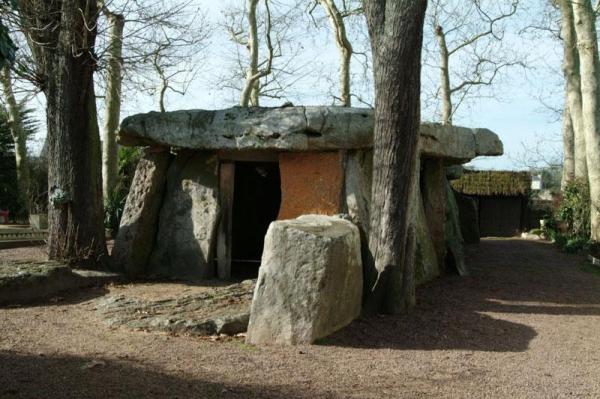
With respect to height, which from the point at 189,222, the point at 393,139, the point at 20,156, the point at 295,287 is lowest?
the point at 295,287

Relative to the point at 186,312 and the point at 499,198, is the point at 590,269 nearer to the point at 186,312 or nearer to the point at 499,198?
the point at 186,312

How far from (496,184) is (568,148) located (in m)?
4.32

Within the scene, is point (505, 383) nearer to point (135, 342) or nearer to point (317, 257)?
point (317, 257)

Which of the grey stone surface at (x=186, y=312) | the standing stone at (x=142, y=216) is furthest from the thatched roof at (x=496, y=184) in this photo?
the grey stone surface at (x=186, y=312)

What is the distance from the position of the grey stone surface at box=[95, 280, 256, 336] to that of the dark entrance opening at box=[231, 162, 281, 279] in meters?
4.27

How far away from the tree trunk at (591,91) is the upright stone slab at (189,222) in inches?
373

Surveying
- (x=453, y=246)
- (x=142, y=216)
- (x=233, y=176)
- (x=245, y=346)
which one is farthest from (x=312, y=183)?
(x=245, y=346)

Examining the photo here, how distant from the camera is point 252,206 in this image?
525 inches

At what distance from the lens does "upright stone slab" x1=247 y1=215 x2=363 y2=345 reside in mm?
6082

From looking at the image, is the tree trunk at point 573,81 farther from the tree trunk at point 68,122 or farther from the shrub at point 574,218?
the tree trunk at point 68,122

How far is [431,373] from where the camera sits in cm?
550

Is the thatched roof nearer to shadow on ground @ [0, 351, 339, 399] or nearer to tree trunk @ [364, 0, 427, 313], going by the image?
tree trunk @ [364, 0, 427, 313]

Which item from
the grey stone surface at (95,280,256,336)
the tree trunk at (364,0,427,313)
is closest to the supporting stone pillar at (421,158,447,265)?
the tree trunk at (364,0,427,313)

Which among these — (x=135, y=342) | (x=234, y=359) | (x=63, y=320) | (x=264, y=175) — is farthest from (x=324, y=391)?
(x=264, y=175)
